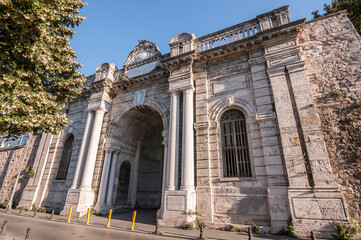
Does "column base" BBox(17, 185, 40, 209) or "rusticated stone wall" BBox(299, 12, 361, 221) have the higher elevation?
"rusticated stone wall" BBox(299, 12, 361, 221)

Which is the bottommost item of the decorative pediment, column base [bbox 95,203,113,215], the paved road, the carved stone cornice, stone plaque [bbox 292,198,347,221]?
the paved road

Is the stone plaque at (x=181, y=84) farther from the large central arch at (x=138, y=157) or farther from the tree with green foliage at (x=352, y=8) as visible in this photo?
the tree with green foliage at (x=352, y=8)

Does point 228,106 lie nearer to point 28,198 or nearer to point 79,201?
point 79,201

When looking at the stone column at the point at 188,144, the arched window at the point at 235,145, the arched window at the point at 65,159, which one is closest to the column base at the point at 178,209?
the stone column at the point at 188,144

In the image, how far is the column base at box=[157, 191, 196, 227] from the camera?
780cm

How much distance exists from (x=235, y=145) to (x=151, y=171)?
8.02 meters

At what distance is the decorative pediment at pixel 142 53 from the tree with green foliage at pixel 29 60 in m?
5.99

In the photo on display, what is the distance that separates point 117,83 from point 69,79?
5342mm

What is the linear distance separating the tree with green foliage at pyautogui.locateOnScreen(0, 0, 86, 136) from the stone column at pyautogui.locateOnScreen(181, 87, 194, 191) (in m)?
5.34

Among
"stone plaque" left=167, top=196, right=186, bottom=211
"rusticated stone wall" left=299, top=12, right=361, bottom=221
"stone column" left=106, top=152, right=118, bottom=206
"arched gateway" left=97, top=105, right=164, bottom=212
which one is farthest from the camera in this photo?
"arched gateway" left=97, top=105, right=164, bottom=212

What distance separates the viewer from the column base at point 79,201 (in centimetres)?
1022

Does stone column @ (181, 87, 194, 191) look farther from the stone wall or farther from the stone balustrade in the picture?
the stone wall

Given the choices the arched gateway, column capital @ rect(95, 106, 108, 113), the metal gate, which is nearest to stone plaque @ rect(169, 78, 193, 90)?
the arched gateway

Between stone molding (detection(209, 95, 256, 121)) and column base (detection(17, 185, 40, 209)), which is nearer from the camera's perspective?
stone molding (detection(209, 95, 256, 121))
